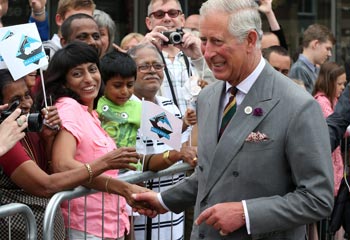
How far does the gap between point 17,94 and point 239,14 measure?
1583 mm

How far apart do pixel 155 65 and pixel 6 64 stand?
1489 millimetres

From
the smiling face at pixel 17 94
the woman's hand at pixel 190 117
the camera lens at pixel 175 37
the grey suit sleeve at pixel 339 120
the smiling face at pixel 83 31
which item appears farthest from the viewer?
the grey suit sleeve at pixel 339 120

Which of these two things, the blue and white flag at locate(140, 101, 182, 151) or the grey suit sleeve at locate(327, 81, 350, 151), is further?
the grey suit sleeve at locate(327, 81, 350, 151)

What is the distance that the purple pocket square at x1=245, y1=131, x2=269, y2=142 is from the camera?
3.61 meters

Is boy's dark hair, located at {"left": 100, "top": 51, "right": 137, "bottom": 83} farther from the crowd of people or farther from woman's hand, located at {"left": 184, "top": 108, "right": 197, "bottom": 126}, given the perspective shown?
woman's hand, located at {"left": 184, "top": 108, "right": 197, "bottom": 126}

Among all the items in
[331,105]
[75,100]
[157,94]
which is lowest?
[331,105]

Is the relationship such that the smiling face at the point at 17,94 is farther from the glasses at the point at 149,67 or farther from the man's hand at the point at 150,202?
the glasses at the point at 149,67

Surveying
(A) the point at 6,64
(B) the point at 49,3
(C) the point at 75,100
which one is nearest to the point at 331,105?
(C) the point at 75,100

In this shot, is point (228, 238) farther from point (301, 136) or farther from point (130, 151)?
→ point (130, 151)

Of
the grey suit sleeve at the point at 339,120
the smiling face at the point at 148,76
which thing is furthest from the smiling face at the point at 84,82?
the grey suit sleeve at the point at 339,120

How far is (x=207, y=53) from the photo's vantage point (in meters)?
3.68

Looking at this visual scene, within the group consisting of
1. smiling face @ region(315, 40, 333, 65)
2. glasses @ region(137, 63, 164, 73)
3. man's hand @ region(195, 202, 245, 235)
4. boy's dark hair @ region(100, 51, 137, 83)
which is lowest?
smiling face @ region(315, 40, 333, 65)

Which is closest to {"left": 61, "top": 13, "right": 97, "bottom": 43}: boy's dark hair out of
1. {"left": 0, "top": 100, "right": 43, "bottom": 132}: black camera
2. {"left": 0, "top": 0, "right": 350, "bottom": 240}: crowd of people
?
{"left": 0, "top": 0, "right": 350, "bottom": 240}: crowd of people

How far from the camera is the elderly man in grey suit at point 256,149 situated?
141 inches
